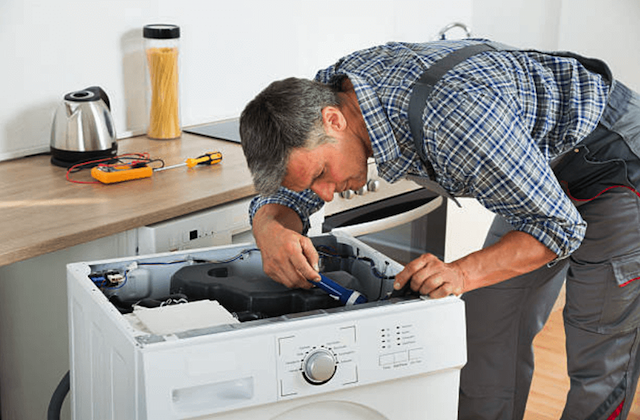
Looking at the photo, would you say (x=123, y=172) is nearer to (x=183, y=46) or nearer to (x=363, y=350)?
(x=183, y=46)

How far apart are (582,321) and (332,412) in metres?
0.84

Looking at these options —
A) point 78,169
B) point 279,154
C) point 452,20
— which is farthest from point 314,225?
point 452,20

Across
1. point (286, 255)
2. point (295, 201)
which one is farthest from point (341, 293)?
point (295, 201)

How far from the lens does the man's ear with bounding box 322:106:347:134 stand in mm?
1485

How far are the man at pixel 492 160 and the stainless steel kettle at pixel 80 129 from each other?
0.52 metres

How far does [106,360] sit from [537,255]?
784mm

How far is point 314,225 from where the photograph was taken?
88.4 inches

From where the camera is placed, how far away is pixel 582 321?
1.98 m

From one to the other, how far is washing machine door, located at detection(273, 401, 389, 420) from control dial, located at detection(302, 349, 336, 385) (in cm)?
7

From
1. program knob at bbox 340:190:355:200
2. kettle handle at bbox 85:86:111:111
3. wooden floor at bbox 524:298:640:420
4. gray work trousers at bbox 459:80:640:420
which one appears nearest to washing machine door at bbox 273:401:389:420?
gray work trousers at bbox 459:80:640:420

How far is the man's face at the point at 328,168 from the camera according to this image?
1.47 metres

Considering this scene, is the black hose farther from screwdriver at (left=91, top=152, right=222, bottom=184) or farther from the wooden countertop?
screwdriver at (left=91, top=152, right=222, bottom=184)

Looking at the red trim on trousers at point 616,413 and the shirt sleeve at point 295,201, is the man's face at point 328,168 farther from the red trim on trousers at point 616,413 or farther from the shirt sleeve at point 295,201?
the red trim on trousers at point 616,413

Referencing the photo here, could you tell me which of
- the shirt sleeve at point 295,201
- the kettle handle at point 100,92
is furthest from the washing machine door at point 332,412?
the kettle handle at point 100,92
